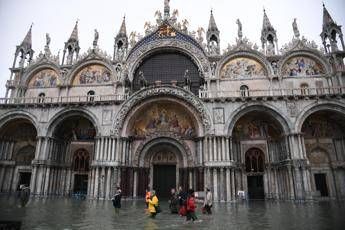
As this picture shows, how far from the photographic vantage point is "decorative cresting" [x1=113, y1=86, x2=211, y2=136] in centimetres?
2288

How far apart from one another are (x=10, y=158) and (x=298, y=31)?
32.8 metres

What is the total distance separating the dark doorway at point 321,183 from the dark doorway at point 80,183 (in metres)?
22.4

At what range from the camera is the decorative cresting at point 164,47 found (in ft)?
87.1

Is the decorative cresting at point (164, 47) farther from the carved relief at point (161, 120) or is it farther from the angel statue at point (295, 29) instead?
the angel statue at point (295, 29)

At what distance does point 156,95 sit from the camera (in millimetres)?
23688

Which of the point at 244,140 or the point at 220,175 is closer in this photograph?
the point at 220,175

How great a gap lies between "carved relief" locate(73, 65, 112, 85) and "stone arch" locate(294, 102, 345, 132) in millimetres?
19046

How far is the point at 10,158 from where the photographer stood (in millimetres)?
26641

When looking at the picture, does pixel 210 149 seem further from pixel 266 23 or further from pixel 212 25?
pixel 266 23

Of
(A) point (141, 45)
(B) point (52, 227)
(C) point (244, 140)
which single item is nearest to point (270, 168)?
(C) point (244, 140)

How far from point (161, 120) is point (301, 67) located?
1498 centimetres

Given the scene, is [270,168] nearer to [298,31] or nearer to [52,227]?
[298,31]

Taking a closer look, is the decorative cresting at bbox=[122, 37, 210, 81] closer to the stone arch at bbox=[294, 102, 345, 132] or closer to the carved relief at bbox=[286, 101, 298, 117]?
the carved relief at bbox=[286, 101, 298, 117]

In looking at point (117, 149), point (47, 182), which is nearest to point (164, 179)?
point (117, 149)
